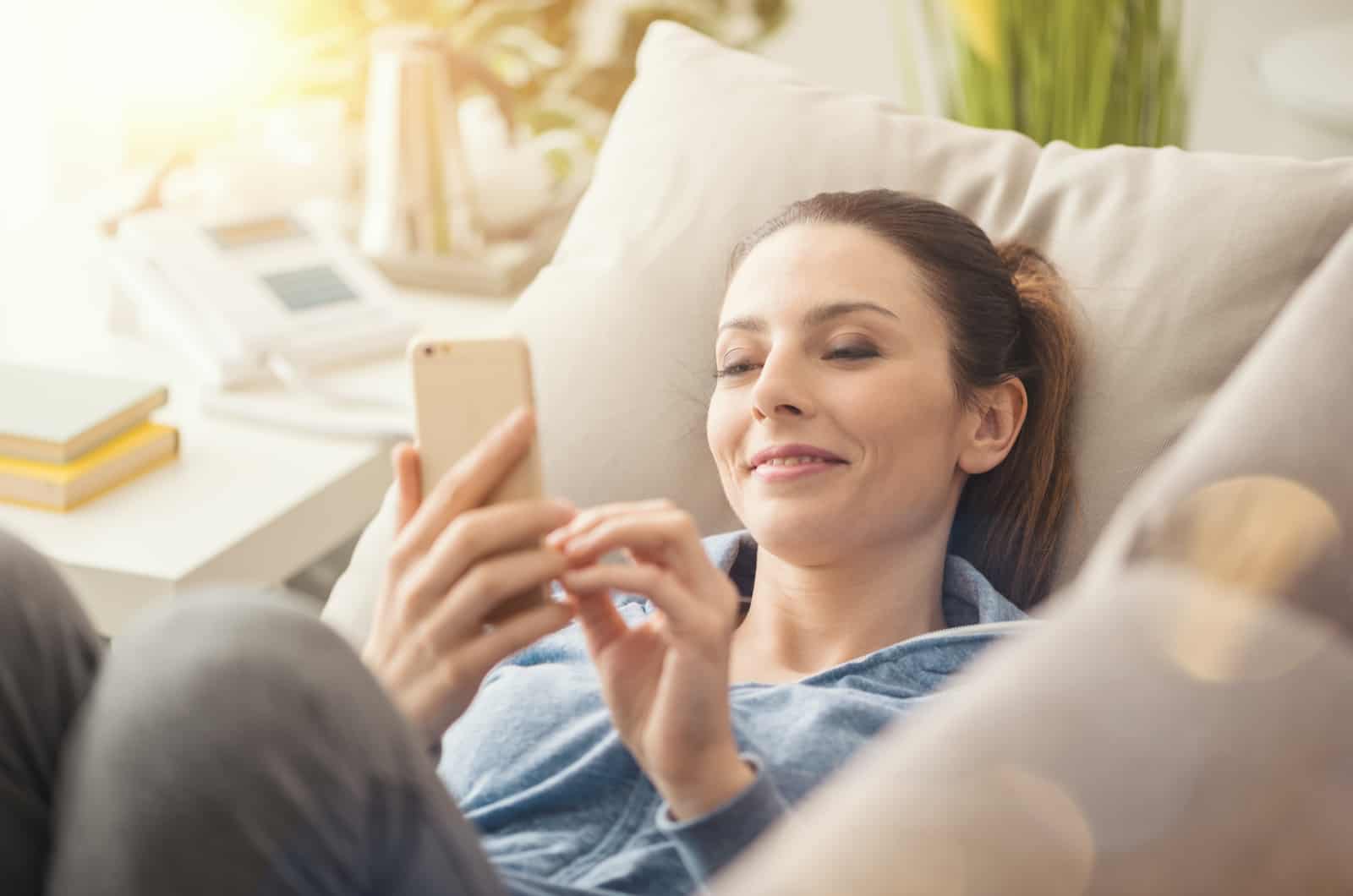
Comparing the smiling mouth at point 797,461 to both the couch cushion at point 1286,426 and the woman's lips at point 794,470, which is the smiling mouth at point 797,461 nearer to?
the woman's lips at point 794,470

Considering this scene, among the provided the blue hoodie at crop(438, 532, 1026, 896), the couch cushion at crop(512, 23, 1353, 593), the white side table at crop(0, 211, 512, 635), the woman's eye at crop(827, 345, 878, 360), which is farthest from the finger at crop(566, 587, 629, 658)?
the white side table at crop(0, 211, 512, 635)

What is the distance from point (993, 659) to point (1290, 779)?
13 cm

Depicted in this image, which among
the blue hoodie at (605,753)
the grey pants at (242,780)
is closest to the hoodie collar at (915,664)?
the blue hoodie at (605,753)

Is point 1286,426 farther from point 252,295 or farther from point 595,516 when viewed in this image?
point 252,295

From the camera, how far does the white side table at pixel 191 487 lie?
1.42m

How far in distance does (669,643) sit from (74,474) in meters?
0.83

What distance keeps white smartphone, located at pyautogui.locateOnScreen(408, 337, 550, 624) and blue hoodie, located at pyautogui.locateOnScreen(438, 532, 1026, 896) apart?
0.25m

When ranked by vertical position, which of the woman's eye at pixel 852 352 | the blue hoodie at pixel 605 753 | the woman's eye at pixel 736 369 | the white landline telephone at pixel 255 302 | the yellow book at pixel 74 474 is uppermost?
the woman's eye at pixel 852 352

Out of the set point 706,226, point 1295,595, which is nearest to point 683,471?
point 706,226

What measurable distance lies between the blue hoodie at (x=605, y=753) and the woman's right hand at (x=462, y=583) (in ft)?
0.50

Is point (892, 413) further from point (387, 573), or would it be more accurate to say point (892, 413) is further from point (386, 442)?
point (386, 442)

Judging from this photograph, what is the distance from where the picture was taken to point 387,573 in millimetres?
955

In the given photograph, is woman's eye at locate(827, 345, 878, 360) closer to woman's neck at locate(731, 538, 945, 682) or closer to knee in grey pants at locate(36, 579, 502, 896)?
woman's neck at locate(731, 538, 945, 682)

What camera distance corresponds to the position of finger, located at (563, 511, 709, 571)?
0.91 metres
